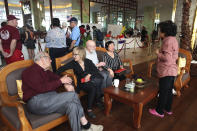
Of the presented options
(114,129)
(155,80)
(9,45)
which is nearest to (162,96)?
(155,80)

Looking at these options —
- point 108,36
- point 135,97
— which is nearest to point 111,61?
point 135,97

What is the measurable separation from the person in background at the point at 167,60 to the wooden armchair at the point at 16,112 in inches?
58.1

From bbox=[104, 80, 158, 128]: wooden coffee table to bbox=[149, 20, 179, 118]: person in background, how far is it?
0.17 metres

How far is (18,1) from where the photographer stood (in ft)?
19.9

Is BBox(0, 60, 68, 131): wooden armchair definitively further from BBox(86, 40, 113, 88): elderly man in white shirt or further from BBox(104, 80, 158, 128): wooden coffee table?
BBox(86, 40, 113, 88): elderly man in white shirt

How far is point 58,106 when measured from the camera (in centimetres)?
156

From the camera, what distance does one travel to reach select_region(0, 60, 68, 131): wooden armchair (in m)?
1.37

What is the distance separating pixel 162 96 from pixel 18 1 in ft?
22.4

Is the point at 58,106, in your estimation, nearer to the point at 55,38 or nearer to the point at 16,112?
the point at 16,112

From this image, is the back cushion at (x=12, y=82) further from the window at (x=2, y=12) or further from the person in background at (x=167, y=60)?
the window at (x=2, y=12)

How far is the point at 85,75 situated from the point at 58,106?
2.75ft

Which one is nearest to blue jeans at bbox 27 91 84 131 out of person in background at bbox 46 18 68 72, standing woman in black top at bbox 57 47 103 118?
standing woman in black top at bbox 57 47 103 118

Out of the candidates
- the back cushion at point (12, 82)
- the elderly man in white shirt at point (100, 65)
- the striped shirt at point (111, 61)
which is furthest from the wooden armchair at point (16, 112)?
the striped shirt at point (111, 61)

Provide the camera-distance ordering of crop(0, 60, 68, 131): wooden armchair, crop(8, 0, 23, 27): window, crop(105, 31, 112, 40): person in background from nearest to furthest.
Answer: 1. crop(0, 60, 68, 131): wooden armchair
2. crop(8, 0, 23, 27): window
3. crop(105, 31, 112, 40): person in background
